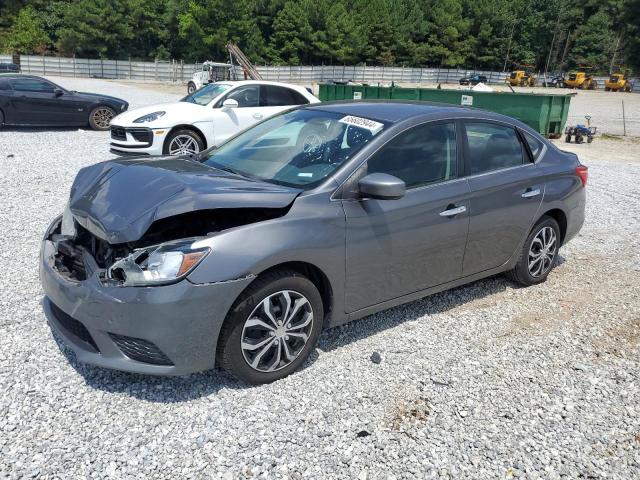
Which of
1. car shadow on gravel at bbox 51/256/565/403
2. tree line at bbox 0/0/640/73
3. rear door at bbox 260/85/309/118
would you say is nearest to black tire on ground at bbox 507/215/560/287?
car shadow on gravel at bbox 51/256/565/403

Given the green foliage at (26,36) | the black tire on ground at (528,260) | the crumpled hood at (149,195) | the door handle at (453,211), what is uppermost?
the green foliage at (26,36)

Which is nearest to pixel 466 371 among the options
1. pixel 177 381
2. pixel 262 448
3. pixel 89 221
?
pixel 262 448

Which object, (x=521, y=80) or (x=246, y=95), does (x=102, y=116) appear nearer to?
(x=246, y=95)

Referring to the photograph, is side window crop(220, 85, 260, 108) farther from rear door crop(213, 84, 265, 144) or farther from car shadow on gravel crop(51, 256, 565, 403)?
car shadow on gravel crop(51, 256, 565, 403)

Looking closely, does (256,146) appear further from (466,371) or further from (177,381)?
(466,371)

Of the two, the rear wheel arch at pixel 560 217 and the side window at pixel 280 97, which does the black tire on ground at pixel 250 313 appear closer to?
the rear wheel arch at pixel 560 217

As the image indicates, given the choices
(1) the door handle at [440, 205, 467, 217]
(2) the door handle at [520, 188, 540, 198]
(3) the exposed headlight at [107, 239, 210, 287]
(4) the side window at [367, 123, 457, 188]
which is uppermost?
(4) the side window at [367, 123, 457, 188]

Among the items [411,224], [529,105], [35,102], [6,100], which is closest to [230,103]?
[35,102]

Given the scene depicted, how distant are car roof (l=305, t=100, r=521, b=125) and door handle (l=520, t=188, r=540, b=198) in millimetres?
679

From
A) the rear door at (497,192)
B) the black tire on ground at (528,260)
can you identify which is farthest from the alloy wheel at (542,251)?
the rear door at (497,192)

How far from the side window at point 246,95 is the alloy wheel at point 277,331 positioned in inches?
327

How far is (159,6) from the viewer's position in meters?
75.5

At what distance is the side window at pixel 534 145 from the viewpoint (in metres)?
Answer: 5.09

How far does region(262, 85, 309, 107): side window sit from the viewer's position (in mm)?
11438
